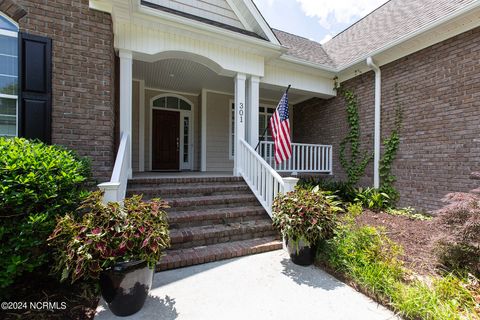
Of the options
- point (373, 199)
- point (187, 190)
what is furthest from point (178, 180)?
point (373, 199)

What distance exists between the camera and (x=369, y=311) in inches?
93.4

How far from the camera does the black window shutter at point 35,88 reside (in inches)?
135

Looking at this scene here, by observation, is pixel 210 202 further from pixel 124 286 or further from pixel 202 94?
pixel 202 94

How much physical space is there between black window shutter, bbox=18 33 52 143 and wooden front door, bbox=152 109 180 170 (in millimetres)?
4371

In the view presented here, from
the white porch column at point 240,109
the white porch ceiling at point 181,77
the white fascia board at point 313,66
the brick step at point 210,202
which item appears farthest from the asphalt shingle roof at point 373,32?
the brick step at point 210,202

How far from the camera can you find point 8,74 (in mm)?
3457

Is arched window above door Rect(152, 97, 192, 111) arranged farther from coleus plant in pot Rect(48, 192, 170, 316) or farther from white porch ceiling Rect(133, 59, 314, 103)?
coleus plant in pot Rect(48, 192, 170, 316)

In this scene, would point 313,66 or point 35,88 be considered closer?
point 35,88

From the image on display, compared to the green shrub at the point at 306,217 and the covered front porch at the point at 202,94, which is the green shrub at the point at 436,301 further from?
the covered front porch at the point at 202,94

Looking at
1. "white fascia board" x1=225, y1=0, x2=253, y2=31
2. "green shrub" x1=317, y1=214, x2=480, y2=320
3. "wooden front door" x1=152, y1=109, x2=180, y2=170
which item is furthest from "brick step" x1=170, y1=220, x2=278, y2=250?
"white fascia board" x1=225, y1=0, x2=253, y2=31

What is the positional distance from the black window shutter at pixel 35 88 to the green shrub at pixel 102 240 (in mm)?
1909

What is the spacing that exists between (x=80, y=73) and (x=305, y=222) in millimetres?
4050

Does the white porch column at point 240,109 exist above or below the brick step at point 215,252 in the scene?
above
